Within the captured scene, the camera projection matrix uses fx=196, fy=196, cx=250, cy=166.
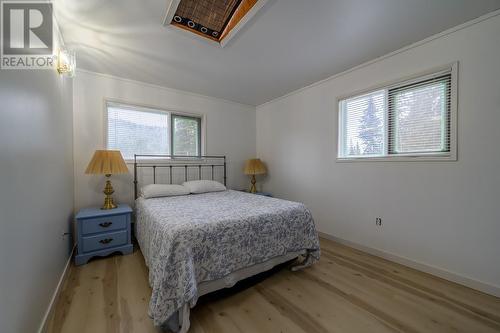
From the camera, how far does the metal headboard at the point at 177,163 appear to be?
10.1 ft

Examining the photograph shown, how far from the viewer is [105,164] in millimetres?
2379

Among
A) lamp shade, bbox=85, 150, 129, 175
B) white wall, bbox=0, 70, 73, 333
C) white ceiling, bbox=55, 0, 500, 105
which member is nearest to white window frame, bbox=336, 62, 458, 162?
white ceiling, bbox=55, 0, 500, 105

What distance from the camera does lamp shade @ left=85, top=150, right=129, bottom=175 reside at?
2.34 m

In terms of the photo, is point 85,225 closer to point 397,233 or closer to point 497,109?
point 397,233

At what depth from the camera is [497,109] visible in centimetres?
168

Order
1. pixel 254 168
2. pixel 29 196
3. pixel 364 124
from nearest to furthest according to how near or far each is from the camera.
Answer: pixel 29 196 → pixel 364 124 → pixel 254 168

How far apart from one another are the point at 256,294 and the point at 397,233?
1.77 meters

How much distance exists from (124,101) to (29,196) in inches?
86.0

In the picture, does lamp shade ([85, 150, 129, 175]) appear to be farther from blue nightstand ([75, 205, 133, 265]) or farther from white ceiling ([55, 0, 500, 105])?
white ceiling ([55, 0, 500, 105])

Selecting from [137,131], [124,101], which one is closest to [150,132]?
[137,131]

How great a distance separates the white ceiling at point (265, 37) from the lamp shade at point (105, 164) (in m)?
1.15

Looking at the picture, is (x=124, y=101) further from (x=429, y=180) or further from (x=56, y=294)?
(x=429, y=180)

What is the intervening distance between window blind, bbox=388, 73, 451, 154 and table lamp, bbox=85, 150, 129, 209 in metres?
3.38

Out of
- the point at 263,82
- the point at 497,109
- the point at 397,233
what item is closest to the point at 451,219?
the point at 397,233
